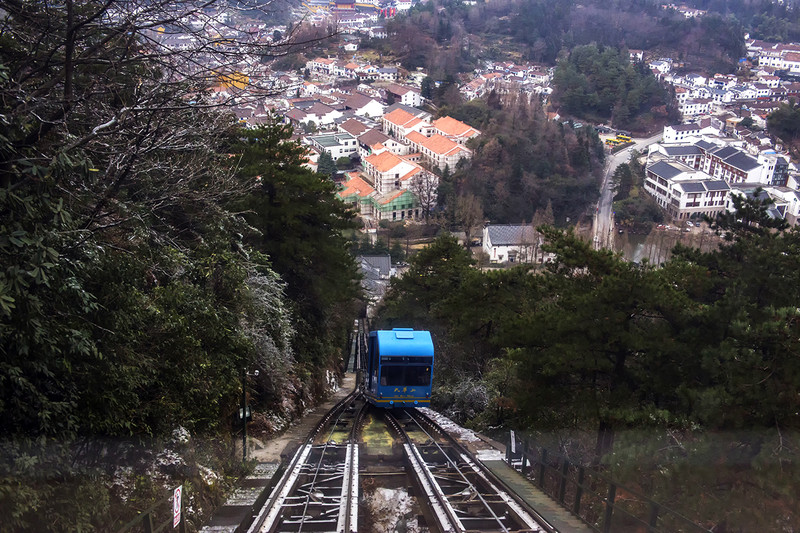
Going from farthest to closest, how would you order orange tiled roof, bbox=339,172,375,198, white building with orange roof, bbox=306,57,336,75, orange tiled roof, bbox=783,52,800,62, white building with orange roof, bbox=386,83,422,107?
orange tiled roof, bbox=783,52,800,62 < white building with orange roof, bbox=306,57,336,75 < white building with orange roof, bbox=386,83,422,107 < orange tiled roof, bbox=339,172,375,198

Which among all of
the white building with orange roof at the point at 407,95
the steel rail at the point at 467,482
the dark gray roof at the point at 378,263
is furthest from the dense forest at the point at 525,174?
the steel rail at the point at 467,482

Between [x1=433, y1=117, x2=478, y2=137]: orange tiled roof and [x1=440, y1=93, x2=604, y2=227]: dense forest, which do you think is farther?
[x1=433, y1=117, x2=478, y2=137]: orange tiled roof

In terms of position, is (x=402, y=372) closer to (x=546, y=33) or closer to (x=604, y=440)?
(x=604, y=440)

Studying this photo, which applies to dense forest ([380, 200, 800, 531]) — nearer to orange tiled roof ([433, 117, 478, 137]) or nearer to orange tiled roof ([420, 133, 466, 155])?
orange tiled roof ([420, 133, 466, 155])

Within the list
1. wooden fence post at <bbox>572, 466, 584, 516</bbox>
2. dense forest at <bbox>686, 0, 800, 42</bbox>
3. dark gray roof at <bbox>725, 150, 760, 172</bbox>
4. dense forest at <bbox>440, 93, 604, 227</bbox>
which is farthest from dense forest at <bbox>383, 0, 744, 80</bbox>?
wooden fence post at <bbox>572, 466, 584, 516</bbox>

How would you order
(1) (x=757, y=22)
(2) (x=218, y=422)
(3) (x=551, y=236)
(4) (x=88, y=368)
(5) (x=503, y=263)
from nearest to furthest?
(4) (x=88, y=368) < (2) (x=218, y=422) < (3) (x=551, y=236) < (5) (x=503, y=263) < (1) (x=757, y=22)

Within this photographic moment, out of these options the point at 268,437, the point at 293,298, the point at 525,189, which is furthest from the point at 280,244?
the point at 525,189

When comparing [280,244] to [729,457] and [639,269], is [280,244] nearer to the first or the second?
[639,269]
